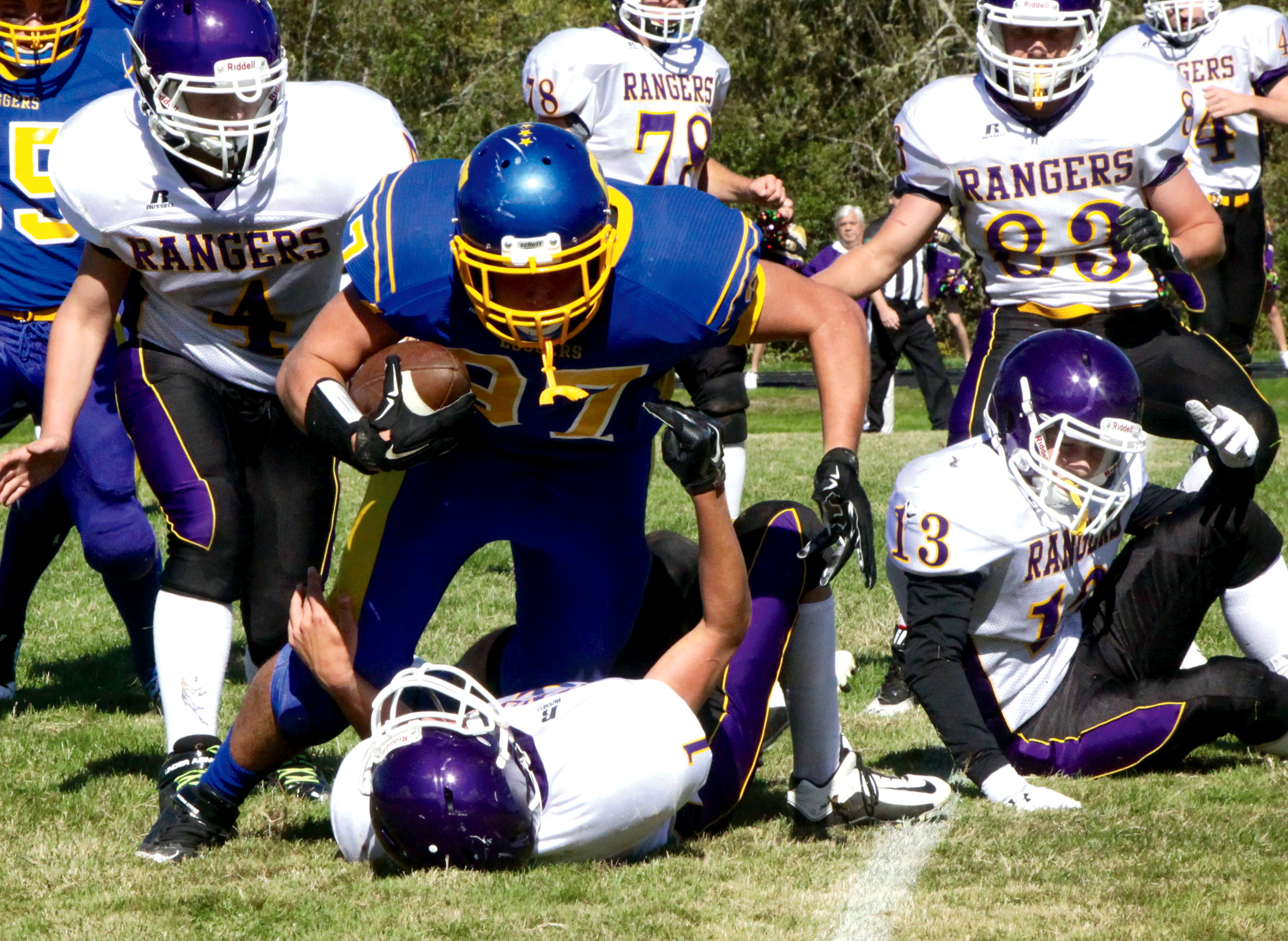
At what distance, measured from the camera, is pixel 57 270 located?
4.86 metres

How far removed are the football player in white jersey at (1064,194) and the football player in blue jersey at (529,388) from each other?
1312mm

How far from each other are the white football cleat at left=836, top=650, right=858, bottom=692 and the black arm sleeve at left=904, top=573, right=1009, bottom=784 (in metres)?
1.29

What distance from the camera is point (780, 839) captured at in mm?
3525

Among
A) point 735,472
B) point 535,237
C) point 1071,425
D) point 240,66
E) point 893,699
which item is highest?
point 535,237

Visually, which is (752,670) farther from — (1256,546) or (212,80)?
(212,80)

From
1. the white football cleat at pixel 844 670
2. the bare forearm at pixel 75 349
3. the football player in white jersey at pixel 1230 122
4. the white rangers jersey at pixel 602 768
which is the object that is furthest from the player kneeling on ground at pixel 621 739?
the football player in white jersey at pixel 1230 122

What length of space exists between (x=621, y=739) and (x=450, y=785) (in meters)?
0.34

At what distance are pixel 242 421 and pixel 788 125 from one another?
19882 mm

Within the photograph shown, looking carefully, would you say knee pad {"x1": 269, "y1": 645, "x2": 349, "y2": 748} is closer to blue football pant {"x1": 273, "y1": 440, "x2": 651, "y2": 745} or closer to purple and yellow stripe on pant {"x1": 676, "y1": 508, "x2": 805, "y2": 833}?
blue football pant {"x1": 273, "y1": 440, "x2": 651, "y2": 745}

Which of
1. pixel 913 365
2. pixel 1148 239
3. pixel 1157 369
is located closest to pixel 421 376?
pixel 1148 239

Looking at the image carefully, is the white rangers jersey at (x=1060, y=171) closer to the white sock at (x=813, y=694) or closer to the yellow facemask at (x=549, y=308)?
the white sock at (x=813, y=694)

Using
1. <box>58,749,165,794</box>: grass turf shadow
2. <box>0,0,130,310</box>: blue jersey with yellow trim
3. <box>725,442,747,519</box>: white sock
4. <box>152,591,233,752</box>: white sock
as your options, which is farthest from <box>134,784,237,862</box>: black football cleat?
<box>725,442,747,519</box>: white sock

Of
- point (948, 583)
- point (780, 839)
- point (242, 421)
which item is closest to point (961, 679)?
point (948, 583)

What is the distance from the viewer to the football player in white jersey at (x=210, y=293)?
148 inches
